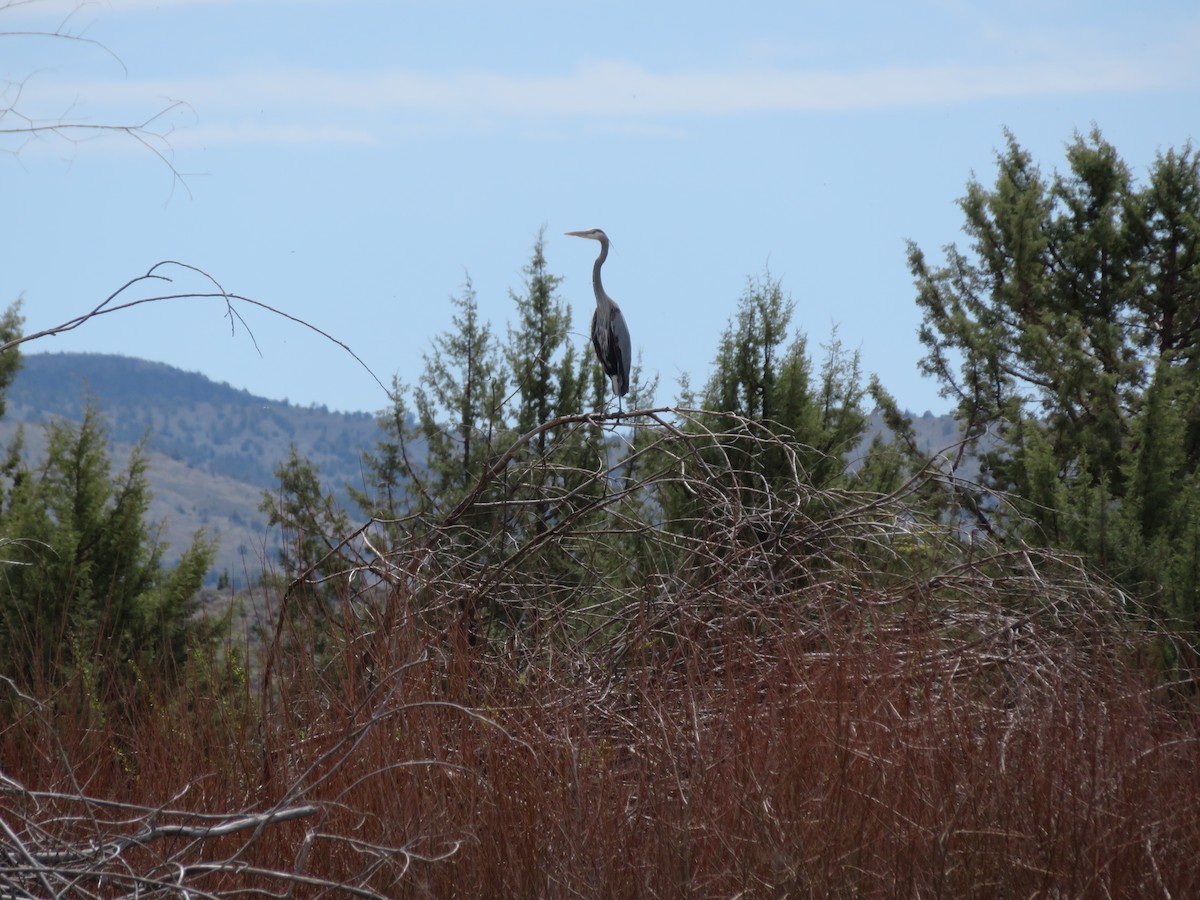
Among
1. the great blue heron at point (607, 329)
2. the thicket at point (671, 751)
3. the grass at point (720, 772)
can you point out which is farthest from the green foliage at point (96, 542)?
the grass at point (720, 772)

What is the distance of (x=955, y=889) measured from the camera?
3.70 metres

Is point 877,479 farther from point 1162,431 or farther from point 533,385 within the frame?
point 533,385

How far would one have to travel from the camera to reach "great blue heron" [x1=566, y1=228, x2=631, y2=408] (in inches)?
422

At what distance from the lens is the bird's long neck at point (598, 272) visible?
35.8ft

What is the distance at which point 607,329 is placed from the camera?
10695mm

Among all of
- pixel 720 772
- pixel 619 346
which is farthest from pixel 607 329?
pixel 720 772

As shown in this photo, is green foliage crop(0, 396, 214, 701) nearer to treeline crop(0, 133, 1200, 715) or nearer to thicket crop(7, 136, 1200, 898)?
treeline crop(0, 133, 1200, 715)

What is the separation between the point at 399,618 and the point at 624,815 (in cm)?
130

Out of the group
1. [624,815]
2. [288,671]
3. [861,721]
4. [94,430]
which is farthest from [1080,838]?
[94,430]

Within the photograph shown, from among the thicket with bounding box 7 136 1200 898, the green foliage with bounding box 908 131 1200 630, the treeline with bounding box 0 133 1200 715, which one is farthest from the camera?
the green foliage with bounding box 908 131 1200 630

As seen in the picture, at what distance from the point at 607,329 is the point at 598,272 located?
24.3 inches

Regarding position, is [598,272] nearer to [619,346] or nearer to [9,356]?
[619,346]

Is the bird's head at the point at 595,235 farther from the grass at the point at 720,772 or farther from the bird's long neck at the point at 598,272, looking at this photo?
the grass at the point at 720,772

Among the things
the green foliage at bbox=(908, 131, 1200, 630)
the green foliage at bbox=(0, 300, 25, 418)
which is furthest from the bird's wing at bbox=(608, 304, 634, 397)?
the green foliage at bbox=(0, 300, 25, 418)
